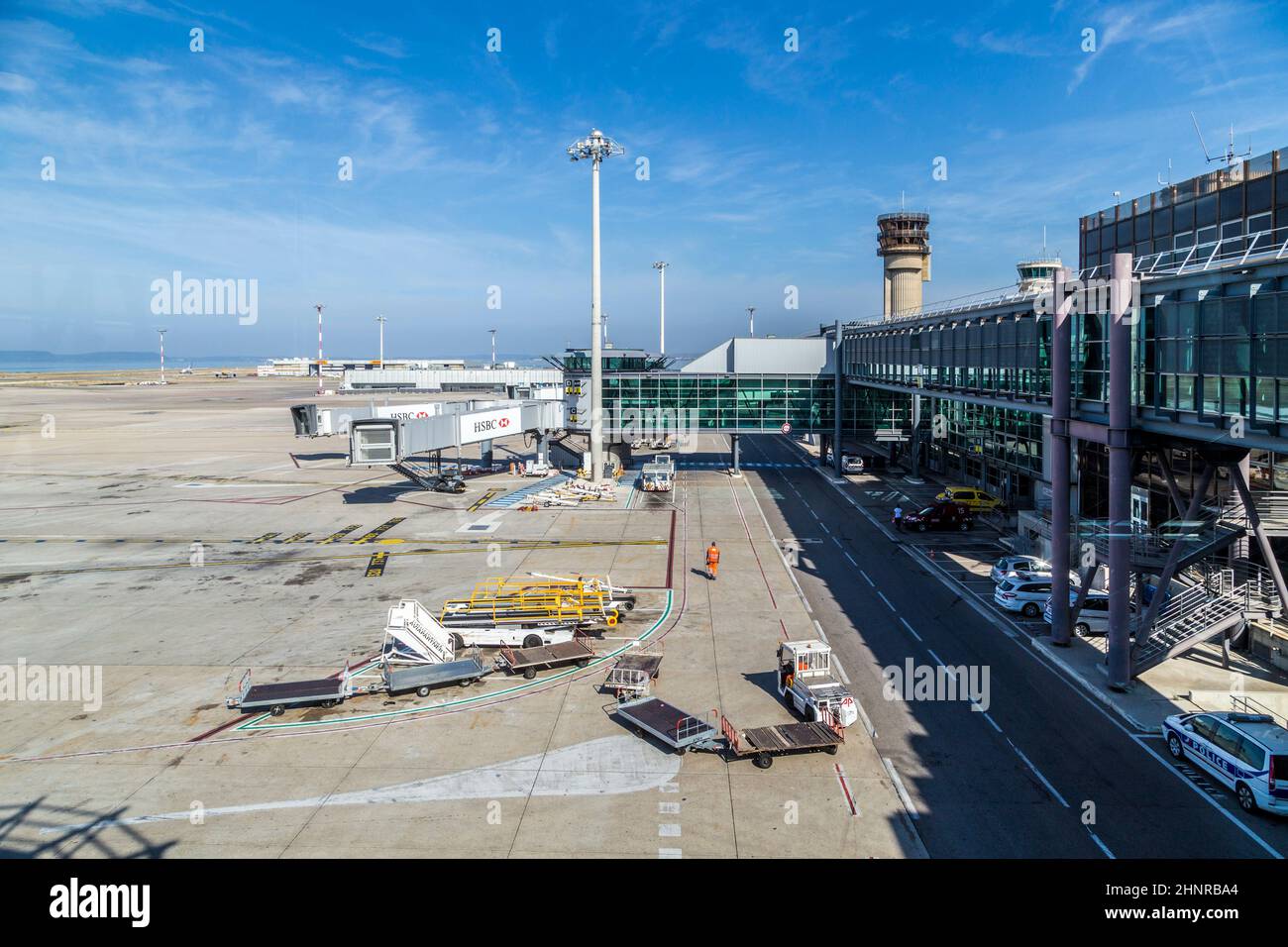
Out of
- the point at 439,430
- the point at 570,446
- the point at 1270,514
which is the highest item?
the point at 439,430

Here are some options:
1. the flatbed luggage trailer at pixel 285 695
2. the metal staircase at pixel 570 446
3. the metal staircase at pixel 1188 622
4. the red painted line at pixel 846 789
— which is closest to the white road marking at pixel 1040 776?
the red painted line at pixel 846 789

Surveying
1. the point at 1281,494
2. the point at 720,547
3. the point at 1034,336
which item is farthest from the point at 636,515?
the point at 1281,494

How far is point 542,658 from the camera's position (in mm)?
26750

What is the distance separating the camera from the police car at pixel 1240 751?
57.9 ft

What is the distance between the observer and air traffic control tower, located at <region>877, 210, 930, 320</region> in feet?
310

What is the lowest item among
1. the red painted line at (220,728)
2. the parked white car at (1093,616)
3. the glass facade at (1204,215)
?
the red painted line at (220,728)

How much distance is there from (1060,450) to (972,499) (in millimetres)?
26249

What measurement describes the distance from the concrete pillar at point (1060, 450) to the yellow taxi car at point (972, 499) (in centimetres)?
2468

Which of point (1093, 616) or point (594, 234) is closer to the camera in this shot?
point (1093, 616)

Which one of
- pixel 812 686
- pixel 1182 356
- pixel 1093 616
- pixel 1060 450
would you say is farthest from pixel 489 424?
pixel 1182 356

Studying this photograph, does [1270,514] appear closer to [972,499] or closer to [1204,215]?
[1204,215]

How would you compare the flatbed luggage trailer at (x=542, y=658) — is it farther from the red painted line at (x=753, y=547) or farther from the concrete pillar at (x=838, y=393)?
the concrete pillar at (x=838, y=393)

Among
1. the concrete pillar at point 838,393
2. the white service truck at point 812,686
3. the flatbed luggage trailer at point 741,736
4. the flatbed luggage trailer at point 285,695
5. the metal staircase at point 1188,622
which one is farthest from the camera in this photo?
the concrete pillar at point 838,393

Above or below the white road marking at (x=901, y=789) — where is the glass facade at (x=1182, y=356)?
above
